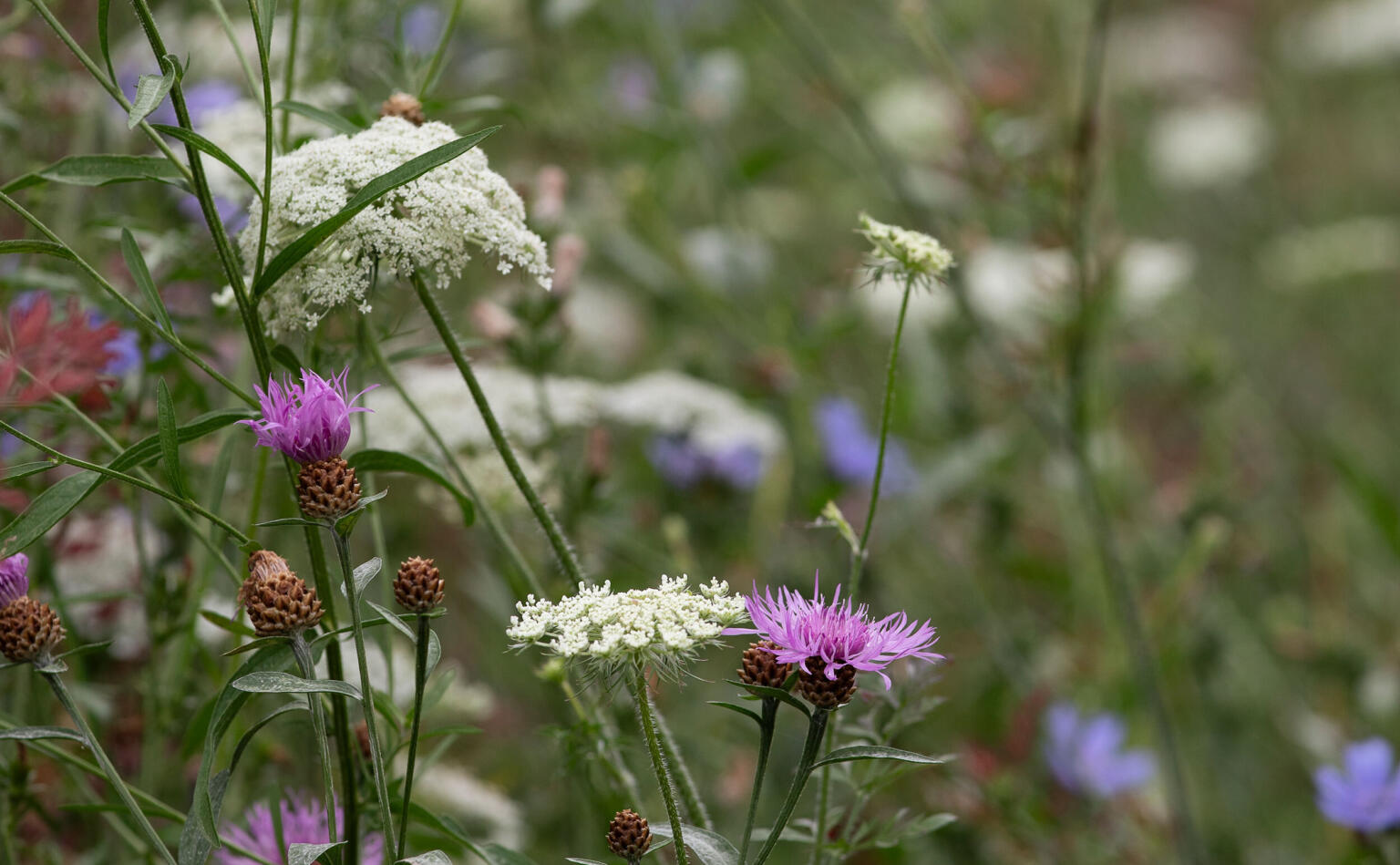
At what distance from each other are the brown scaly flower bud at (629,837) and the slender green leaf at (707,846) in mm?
17

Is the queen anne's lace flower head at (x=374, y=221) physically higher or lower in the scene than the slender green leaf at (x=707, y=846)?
higher

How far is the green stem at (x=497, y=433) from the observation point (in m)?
0.57

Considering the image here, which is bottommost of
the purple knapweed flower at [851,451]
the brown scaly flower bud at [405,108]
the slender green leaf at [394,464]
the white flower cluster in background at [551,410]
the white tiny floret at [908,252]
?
the slender green leaf at [394,464]

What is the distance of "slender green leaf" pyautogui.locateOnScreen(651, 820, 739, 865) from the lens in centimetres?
48

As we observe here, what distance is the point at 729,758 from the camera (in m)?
1.22

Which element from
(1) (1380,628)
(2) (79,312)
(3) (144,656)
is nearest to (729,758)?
(3) (144,656)

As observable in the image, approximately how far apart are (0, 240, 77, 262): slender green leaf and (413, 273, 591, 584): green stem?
5.7 inches

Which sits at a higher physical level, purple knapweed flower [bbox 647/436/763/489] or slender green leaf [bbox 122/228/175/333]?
purple knapweed flower [bbox 647/436/763/489]

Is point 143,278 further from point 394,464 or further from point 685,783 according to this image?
point 685,783

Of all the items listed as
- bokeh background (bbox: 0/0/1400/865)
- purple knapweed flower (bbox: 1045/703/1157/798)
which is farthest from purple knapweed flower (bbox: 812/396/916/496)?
purple knapweed flower (bbox: 1045/703/1157/798)

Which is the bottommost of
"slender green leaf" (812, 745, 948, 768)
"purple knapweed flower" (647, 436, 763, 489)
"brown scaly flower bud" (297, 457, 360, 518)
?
"slender green leaf" (812, 745, 948, 768)

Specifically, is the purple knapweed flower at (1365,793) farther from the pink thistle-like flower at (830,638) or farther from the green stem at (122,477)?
the green stem at (122,477)

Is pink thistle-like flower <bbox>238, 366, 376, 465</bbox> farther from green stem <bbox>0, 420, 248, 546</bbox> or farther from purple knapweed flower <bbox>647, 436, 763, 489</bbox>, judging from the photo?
purple knapweed flower <bbox>647, 436, 763, 489</bbox>

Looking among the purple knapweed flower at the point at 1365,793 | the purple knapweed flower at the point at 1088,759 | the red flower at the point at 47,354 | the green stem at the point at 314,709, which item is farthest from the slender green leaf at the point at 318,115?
the purple knapweed flower at the point at 1088,759
